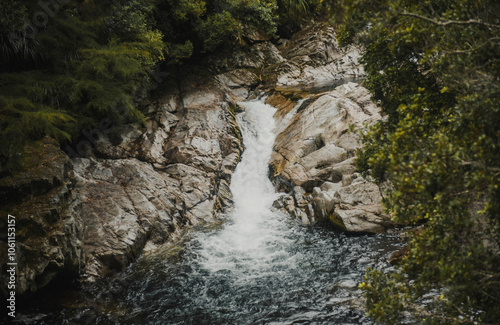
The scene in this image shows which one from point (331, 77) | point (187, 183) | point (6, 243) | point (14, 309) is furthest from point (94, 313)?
point (331, 77)

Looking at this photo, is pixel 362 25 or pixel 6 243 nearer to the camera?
pixel 362 25

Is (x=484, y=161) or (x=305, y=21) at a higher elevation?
(x=305, y=21)

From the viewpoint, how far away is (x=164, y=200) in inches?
523

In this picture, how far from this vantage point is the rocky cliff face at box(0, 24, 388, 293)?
855 centimetres

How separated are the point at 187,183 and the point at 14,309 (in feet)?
26.8

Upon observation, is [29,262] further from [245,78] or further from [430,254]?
[245,78]

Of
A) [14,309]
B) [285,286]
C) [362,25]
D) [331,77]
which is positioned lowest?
→ [285,286]

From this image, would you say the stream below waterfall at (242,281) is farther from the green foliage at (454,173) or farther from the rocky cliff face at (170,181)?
the green foliage at (454,173)

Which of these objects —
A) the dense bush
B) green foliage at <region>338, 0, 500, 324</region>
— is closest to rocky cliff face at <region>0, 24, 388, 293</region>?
the dense bush

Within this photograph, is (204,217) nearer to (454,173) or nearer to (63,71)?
(63,71)

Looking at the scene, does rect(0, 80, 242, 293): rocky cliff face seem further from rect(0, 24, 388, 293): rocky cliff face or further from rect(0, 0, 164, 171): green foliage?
rect(0, 0, 164, 171): green foliage

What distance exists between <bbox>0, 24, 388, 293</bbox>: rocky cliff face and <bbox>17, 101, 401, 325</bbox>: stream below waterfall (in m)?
0.84

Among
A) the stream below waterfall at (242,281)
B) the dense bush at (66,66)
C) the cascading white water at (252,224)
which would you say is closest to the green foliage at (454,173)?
the stream below waterfall at (242,281)

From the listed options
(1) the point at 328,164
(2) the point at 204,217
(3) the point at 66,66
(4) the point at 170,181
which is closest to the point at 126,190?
(4) the point at 170,181
